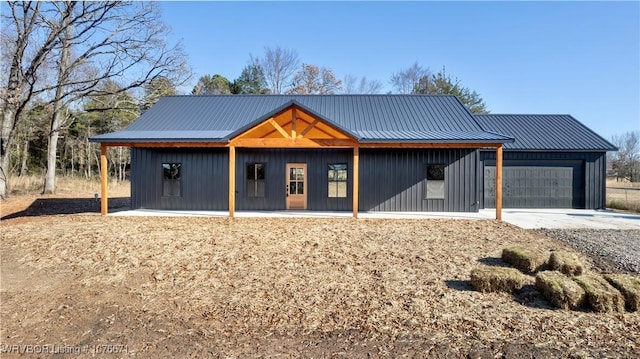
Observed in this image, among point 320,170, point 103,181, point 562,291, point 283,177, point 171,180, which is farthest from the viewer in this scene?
point 171,180

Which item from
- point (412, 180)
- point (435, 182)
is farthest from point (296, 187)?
point (435, 182)

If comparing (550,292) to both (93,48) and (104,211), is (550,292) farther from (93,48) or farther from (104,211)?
(93,48)

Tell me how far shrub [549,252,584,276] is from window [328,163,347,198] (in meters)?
8.05

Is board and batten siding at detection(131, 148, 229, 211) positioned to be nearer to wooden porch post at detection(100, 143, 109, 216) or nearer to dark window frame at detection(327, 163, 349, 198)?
wooden porch post at detection(100, 143, 109, 216)

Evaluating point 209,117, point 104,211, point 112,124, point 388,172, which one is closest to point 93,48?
point 209,117

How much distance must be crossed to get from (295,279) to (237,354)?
208 cm

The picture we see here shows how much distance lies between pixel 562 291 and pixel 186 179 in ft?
39.7

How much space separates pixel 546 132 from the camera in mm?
15258

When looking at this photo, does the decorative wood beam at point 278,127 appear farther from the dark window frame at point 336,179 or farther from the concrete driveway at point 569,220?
the concrete driveway at point 569,220

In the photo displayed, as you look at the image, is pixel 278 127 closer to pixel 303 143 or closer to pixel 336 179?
pixel 303 143

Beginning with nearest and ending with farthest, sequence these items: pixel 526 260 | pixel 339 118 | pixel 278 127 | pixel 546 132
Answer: pixel 526 260
pixel 278 127
pixel 339 118
pixel 546 132

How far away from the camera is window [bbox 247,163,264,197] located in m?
13.3

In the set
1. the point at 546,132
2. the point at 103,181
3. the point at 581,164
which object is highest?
the point at 546,132

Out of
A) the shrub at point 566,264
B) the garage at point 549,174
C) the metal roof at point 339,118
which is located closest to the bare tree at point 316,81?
the metal roof at point 339,118
